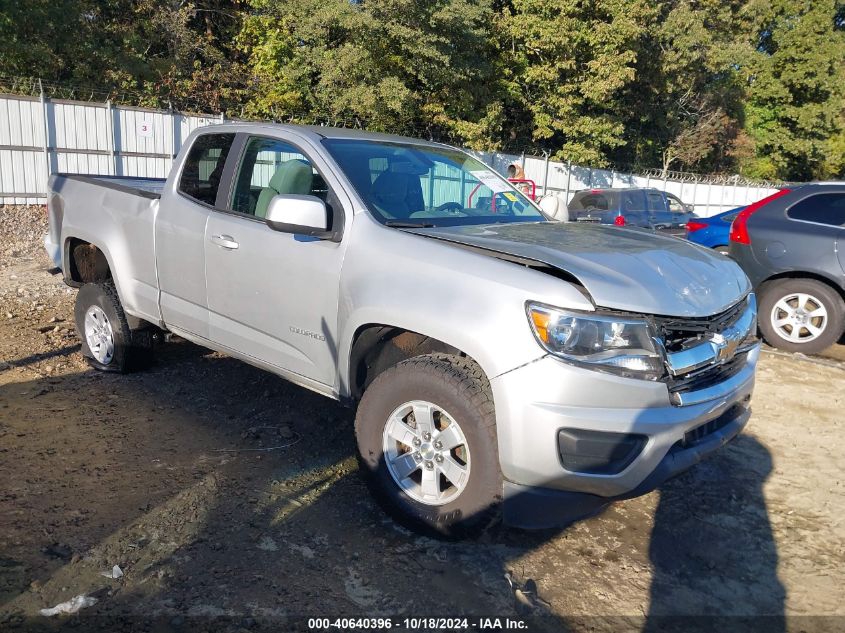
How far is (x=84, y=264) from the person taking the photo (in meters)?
5.57

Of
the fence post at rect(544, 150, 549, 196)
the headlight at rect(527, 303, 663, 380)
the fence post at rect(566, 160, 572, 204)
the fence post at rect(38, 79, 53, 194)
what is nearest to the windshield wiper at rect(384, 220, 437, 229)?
the headlight at rect(527, 303, 663, 380)

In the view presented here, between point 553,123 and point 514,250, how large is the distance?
2330 cm

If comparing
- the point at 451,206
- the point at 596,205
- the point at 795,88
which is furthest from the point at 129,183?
the point at 795,88

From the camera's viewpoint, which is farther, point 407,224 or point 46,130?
point 46,130

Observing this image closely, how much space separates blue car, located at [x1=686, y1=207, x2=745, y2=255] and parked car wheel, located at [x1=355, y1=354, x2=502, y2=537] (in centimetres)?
644

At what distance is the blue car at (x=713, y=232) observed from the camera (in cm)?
838

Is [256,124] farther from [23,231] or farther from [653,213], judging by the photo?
[653,213]

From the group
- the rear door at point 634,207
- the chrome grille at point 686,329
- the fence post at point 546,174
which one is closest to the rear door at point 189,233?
the chrome grille at point 686,329

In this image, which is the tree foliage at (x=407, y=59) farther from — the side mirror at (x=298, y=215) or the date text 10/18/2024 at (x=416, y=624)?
the date text 10/18/2024 at (x=416, y=624)

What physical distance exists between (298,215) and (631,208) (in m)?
12.7

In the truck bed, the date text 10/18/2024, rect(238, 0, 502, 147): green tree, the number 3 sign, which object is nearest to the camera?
the date text 10/18/2024

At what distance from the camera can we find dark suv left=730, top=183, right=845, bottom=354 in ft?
21.8

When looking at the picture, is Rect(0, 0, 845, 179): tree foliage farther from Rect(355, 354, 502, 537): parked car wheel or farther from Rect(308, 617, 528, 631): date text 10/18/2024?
Rect(308, 617, 528, 631): date text 10/18/2024

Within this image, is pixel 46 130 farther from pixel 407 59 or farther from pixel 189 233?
pixel 189 233
